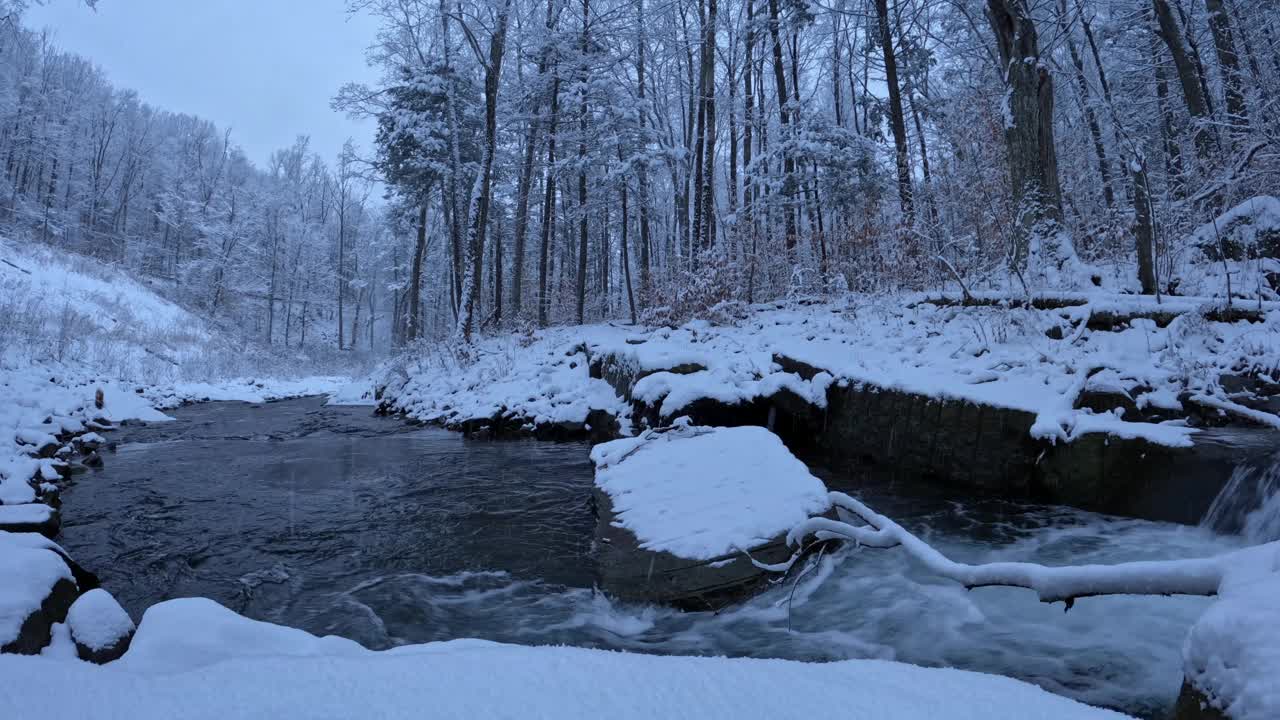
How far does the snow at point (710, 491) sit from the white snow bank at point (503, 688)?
2.04m

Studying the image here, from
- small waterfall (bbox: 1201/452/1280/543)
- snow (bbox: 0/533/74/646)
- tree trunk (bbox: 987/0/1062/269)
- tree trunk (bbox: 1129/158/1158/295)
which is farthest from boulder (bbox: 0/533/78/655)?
tree trunk (bbox: 987/0/1062/269)

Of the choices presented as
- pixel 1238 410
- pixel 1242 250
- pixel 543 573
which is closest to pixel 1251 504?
pixel 1238 410

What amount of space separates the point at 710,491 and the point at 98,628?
3.24 metres

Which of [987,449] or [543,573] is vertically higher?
[987,449]

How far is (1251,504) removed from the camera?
3.71m

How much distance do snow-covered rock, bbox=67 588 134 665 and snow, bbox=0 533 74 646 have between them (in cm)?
15

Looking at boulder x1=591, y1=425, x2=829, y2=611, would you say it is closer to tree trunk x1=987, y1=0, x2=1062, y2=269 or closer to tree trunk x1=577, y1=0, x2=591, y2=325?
tree trunk x1=987, y1=0, x2=1062, y2=269

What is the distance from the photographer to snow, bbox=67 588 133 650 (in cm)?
203

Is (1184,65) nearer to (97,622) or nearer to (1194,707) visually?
(1194,707)

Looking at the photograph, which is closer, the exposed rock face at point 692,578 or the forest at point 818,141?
the exposed rock face at point 692,578

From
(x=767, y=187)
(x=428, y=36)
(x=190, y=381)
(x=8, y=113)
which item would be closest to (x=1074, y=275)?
(x=767, y=187)

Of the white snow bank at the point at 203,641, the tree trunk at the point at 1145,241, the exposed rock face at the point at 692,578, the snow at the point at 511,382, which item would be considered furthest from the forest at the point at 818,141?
the white snow bank at the point at 203,641

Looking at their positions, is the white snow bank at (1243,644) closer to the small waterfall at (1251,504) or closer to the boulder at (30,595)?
the small waterfall at (1251,504)

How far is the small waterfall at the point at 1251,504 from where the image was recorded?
3.54m
